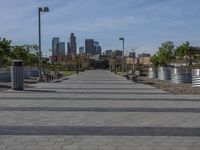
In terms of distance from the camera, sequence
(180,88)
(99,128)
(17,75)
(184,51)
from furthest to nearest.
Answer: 1. (184,51)
2. (180,88)
3. (17,75)
4. (99,128)

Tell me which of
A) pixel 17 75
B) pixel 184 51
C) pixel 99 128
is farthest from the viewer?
pixel 184 51

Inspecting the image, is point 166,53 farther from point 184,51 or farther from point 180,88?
point 180,88

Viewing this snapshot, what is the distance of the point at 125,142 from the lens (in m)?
9.16

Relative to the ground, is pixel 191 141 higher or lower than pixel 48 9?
lower

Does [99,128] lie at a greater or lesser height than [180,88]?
greater

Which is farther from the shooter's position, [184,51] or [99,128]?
[184,51]

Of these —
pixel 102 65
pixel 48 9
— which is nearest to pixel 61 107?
pixel 48 9

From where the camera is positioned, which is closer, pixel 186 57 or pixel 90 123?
pixel 90 123

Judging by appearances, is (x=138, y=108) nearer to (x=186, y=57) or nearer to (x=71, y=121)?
(x=71, y=121)

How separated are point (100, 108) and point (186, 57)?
6818 centimetres

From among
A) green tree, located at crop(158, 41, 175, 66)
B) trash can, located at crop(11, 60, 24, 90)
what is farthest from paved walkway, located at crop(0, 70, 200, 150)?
green tree, located at crop(158, 41, 175, 66)

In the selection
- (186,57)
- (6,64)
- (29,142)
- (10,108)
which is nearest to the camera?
(29,142)

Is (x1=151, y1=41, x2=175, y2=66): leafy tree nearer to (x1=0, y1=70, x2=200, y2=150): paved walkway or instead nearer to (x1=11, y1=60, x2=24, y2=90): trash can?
(x1=11, y1=60, x2=24, y2=90): trash can

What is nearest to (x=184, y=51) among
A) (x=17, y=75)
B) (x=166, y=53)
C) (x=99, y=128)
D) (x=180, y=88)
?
(x=166, y=53)
